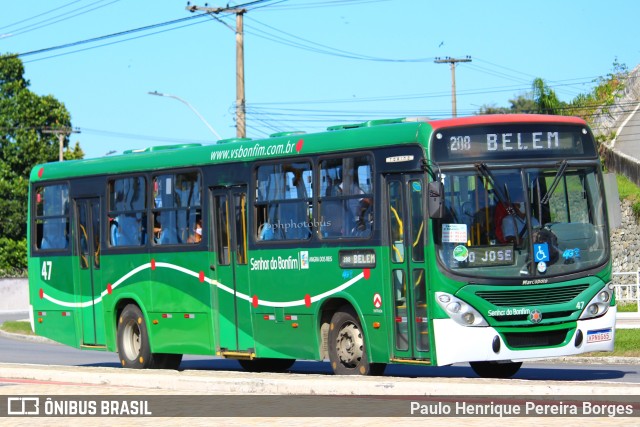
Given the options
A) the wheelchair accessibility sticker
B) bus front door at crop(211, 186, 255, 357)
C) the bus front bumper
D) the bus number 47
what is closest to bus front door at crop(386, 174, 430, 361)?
the bus front bumper

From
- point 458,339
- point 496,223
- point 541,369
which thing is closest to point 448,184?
point 496,223

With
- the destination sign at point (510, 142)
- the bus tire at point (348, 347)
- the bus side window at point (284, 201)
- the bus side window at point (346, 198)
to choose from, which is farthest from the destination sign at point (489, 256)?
the bus side window at point (284, 201)

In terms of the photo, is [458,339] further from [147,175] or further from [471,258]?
[147,175]

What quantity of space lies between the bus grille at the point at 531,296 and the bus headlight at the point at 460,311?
0.22m

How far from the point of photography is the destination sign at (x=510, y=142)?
650 inches

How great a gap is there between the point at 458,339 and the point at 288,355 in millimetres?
3487

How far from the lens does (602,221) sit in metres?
16.9

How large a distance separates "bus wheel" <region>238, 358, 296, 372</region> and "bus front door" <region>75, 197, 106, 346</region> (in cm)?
266

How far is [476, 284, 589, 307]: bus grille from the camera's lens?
16.2 meters

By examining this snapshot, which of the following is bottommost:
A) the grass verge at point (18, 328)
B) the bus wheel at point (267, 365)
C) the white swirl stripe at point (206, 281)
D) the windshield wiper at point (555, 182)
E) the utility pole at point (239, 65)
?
the bus wheel at point (267, 365)

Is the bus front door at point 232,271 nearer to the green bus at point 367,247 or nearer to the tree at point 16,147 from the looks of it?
the green bus at point 367,247

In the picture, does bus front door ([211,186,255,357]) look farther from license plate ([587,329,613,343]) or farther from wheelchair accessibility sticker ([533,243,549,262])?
license plate ([587,329,613,343])

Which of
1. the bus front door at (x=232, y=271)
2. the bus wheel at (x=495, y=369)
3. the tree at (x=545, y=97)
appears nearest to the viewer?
the bus wheel at (x=495, y=369)

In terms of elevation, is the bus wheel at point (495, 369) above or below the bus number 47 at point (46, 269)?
below
